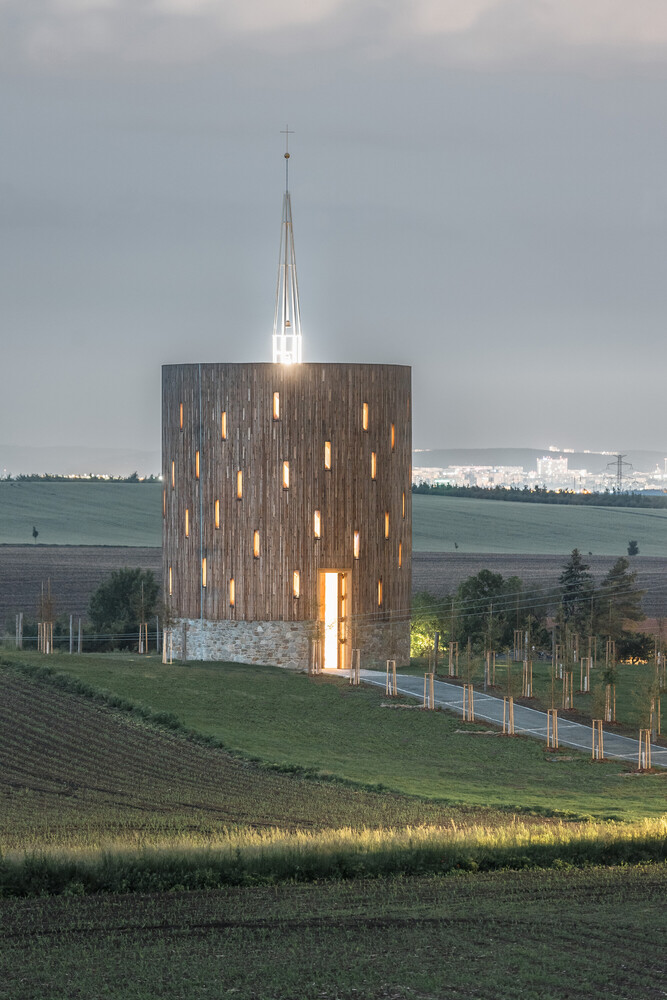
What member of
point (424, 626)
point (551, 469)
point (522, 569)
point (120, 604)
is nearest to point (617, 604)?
point (424, 626)

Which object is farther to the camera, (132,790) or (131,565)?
(131,565)

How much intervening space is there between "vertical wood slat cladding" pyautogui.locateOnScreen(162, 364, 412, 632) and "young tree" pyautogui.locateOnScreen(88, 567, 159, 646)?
361 inches

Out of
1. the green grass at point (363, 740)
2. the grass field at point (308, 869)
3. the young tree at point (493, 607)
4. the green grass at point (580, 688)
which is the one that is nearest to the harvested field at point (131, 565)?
the young tree at point (493, 607)

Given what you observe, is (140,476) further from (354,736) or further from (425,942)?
(425,942)

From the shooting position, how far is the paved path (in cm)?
3412

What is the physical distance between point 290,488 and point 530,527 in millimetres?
78588

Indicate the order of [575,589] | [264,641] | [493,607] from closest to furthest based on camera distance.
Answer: [264,641], [493,607], [575,589]

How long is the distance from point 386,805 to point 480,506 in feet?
353

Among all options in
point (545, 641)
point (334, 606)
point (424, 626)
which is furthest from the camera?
point (545, 641)

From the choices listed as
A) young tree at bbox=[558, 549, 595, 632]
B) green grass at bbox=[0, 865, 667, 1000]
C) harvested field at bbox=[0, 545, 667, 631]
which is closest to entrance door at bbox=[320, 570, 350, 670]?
young tree at bbox=[558, 549, 595, 632]

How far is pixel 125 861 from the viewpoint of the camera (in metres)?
16.5

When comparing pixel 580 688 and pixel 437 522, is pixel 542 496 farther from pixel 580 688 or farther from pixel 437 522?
pixel 580 688

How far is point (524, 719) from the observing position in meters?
38.5

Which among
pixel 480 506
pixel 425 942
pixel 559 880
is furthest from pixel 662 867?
pixel 480 506
